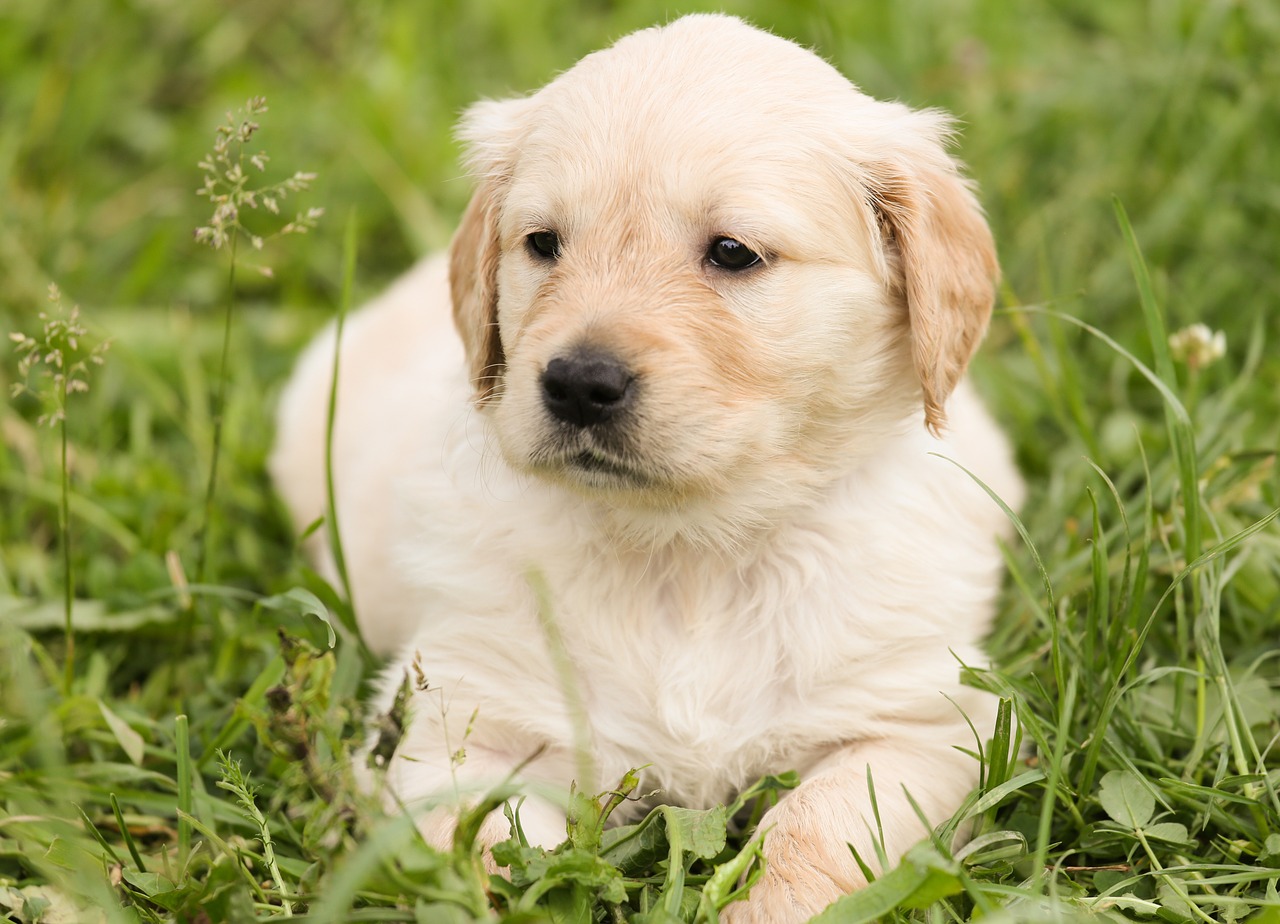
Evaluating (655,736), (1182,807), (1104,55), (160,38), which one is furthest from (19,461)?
(1104,55)

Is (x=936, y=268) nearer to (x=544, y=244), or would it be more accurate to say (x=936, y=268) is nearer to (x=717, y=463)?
(x=717, y=463)

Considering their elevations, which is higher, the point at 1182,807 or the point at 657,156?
the point at 657,156

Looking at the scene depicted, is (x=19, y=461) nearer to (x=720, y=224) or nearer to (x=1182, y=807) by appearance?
(x=720, y=224)

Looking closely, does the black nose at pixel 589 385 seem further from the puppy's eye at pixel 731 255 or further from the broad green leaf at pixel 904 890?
the broad green leaf at pixel 904 890

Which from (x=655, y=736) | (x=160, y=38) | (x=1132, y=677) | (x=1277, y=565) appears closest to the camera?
(x=655, y=736)

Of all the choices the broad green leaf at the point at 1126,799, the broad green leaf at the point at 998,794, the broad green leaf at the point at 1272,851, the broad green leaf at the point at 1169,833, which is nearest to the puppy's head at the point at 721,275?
the broad green leaf at the point at 998,794

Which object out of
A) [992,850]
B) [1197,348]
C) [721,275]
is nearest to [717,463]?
[721,275]

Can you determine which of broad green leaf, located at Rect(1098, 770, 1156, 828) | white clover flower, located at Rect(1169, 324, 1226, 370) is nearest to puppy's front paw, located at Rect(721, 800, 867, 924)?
broad green leaf, located at Rect(1098, 770, 1156, 828)
